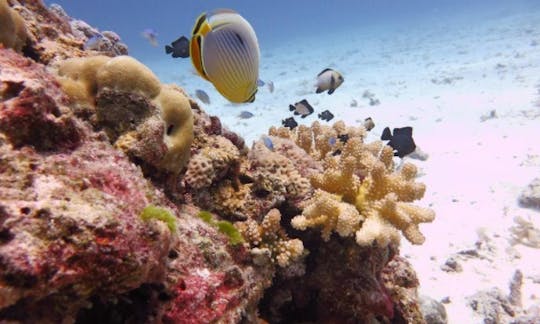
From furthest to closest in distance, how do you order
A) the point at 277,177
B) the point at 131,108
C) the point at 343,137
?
the point at 343,137 < the point at 277,177 < the point at 131,108

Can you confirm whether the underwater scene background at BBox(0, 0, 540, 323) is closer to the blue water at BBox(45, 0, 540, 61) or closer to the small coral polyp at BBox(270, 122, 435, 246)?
the small coral polyp at BBox(270, 122, 435, 246)

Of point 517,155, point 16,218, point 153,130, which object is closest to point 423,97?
point 517,155

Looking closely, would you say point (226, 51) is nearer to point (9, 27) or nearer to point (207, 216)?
point (207, 216)

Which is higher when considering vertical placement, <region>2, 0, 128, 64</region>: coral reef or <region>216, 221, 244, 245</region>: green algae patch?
<region>2, 0, 128, 64</region>: coral reef

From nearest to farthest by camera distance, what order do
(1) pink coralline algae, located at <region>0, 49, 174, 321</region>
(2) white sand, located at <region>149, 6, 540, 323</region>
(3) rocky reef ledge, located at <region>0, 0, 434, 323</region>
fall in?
(1) pink coralline algae, located at <region>0, 49, 174, 321</region>, (3) rocky reef ledge, located at <region>0, 0, 434, 323</region>, (2) white sand, located at <region>149, 6, 540, 323</region>

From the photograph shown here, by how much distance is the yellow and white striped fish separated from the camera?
5.44ft

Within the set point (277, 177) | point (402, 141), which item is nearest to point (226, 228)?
point (277, 177)

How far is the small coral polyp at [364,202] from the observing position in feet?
9.88

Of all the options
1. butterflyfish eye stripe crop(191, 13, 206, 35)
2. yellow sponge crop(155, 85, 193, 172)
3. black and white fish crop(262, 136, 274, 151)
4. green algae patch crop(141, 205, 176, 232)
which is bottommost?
black and white fish crop(262, 136, 274, 151)

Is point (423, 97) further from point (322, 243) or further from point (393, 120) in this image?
point (322, 243)

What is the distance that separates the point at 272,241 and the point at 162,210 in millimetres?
1334

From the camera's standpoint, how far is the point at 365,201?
3352 millimetres

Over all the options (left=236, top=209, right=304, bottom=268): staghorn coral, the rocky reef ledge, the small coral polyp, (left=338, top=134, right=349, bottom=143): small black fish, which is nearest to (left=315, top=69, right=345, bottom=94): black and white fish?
(left=338, top=134, right=349, bottom=143): small black fish

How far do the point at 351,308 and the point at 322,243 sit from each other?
596 mm
